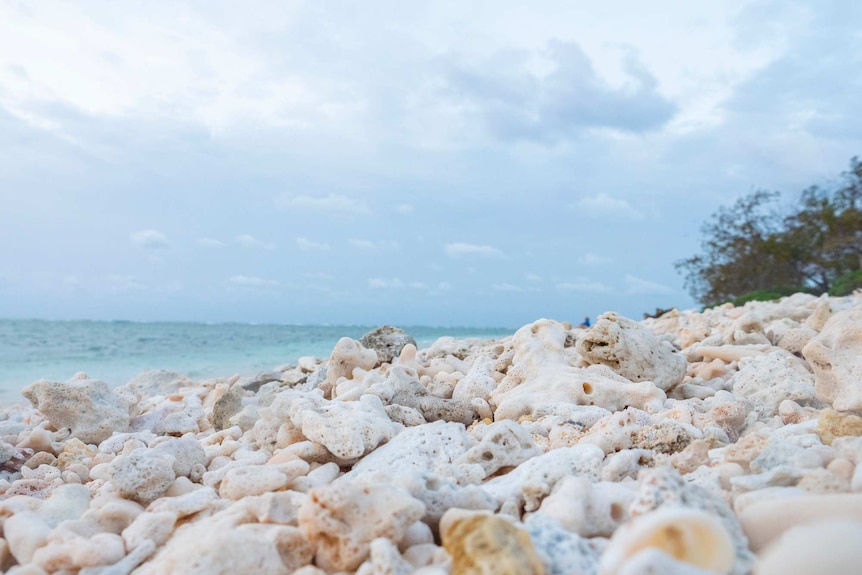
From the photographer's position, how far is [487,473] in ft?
8.40

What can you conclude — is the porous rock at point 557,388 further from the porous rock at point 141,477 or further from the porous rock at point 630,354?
the porous rock at point 141,477

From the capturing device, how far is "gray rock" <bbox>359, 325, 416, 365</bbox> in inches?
234

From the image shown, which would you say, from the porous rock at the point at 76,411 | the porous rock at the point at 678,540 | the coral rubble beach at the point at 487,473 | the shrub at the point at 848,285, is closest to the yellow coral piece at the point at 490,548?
the coral rubble beach at the point at 487,473

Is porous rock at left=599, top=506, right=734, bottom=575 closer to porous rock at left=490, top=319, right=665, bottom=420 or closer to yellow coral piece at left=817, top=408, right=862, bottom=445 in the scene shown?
yellow coral piece at left=817, top=408, right=862, bottom=445

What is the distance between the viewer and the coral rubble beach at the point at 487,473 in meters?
1.64

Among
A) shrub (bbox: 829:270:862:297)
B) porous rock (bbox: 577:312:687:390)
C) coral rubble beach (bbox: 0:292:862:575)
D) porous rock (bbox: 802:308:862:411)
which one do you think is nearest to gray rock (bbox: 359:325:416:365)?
coral rubble beach (bbox: 0:292:862:575)

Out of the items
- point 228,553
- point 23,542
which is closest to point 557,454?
point 228,553

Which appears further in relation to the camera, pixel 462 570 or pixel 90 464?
pixel 90 464

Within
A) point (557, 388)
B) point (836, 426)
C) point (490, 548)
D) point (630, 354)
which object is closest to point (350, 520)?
point (490, 548)

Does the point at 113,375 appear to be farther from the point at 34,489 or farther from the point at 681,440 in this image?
the point at 681,440

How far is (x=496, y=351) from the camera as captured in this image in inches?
222

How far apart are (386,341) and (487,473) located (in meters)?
3.55

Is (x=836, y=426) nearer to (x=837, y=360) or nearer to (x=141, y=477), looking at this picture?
(x=837, y=360)

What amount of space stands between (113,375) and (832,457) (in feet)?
40.3
